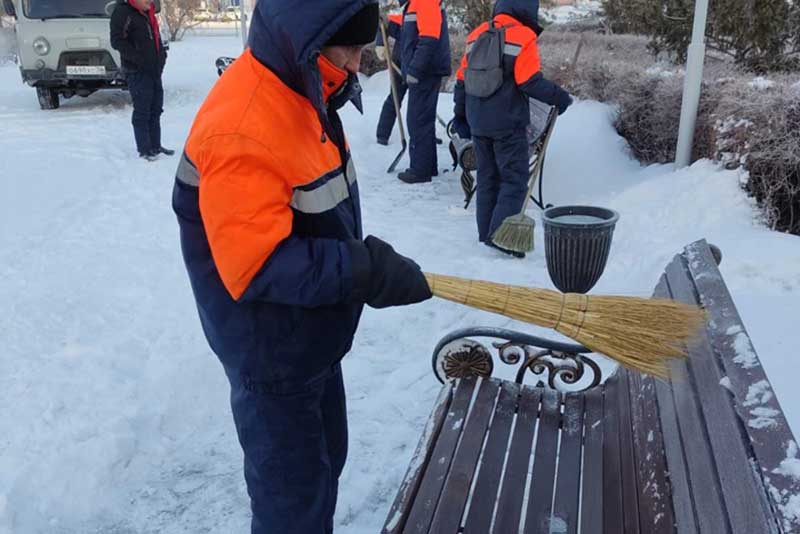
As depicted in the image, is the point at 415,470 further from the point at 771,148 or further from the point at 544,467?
the point at 771,148

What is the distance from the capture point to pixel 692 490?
1605 mm

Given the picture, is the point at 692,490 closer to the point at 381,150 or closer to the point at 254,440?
the point at 254,440

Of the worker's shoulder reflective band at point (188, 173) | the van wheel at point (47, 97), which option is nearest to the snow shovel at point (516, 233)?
the worker's shoulder reflective band at point (188, 173)

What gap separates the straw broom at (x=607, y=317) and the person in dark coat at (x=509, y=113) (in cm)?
299

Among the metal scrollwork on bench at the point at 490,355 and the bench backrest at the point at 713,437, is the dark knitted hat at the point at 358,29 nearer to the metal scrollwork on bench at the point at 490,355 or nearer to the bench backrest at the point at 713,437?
the bench backrest at the point at 713,437

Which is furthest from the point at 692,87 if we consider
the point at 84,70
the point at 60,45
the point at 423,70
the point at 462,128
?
the point at 60,45

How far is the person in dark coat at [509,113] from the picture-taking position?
4723mm

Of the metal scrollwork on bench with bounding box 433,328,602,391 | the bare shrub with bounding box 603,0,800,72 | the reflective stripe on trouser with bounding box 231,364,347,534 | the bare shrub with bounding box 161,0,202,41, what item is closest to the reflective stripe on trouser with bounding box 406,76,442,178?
the bare shrub with bounding box 603,0,800,72

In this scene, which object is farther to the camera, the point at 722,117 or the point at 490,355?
the point at 722,117

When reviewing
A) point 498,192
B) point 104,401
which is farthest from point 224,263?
point 498,192

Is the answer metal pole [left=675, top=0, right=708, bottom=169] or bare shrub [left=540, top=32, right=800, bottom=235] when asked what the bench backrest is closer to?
bare shrub [left=540, top=32, right=800, bottom=235]

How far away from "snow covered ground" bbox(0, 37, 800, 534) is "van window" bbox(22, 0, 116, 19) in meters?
3.86

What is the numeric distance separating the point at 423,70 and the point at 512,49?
2105 mm

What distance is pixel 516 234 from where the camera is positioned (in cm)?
461
